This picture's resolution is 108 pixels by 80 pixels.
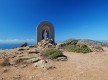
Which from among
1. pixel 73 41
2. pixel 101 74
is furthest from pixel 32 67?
pixel 73 41

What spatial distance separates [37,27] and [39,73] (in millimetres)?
21839

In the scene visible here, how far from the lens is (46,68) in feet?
32.7

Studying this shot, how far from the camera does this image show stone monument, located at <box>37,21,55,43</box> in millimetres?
30548

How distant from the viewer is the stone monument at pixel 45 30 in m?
30.5

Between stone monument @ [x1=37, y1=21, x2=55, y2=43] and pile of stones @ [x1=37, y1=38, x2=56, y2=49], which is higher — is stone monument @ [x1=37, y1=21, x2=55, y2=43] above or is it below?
above

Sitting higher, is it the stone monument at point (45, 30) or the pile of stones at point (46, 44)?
the stone monument at point (45, 30)

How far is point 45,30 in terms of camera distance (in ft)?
104

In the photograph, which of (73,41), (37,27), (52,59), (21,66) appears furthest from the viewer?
(37,27)

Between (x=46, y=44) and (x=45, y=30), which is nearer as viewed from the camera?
(x=46, y=44)

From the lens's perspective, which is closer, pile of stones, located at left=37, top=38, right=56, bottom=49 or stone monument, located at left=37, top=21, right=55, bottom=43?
pile of stones, located at left=37, top=38, right=56, bottom=49

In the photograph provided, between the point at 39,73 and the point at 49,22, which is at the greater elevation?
the point at 49,22

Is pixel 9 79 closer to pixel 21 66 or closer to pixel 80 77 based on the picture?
pixel 21 66

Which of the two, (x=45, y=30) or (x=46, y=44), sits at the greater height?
(x=45, y=30)

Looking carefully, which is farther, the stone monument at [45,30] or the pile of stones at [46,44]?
the stone monument at [45,30]
